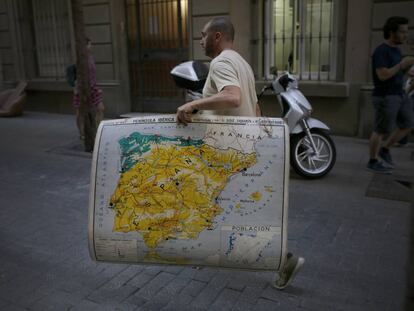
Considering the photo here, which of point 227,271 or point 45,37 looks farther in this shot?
point 45,37

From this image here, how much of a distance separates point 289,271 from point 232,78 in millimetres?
1409

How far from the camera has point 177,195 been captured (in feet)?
7.93

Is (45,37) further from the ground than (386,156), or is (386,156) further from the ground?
(45,37)

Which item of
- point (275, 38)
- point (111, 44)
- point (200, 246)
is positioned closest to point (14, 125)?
point (111, 44)

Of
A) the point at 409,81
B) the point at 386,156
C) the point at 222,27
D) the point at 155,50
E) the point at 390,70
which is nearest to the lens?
the point at 222,27

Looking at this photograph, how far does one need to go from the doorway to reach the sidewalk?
4651 mm

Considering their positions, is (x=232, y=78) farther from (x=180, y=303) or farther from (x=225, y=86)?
(x=180, y=303)

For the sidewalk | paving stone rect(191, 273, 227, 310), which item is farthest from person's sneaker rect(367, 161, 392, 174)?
paving stone rect(191, 273, 227, 310)

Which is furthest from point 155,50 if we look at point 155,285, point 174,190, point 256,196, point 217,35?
point 256,196

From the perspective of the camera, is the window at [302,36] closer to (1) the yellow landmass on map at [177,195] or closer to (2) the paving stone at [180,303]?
(2) the paving stone at [180,303]

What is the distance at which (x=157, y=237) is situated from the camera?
241 centimetres

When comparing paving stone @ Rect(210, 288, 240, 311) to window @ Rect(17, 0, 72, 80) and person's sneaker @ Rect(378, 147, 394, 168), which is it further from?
window @ Rect(17, 0, 72, 80)

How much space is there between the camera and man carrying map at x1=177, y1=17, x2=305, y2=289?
8.34 ft

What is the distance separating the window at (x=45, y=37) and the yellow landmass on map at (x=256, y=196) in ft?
33.5
